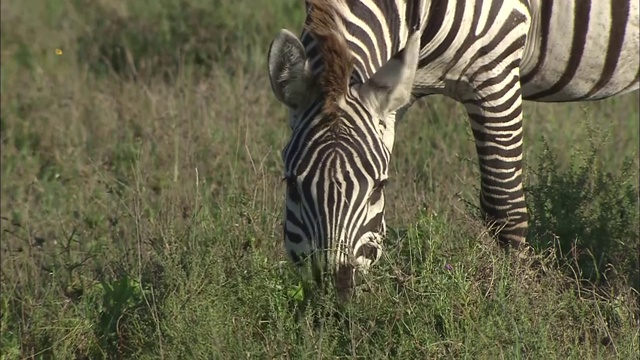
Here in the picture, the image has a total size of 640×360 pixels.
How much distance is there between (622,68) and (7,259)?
340 centimetres

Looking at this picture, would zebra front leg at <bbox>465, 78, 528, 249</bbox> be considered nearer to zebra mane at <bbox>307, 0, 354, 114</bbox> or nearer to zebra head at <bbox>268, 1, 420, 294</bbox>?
zebra head at <bbox>268, 1, 420, 294</bbox>

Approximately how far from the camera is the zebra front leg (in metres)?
5.05

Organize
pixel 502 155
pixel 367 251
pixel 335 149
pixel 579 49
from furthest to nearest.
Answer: pixel 579 49
pixel 502 155
pixel 367 251
pixel 335 149

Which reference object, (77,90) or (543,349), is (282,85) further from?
(77,90)

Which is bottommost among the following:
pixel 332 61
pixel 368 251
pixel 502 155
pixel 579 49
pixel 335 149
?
pixel 368 251

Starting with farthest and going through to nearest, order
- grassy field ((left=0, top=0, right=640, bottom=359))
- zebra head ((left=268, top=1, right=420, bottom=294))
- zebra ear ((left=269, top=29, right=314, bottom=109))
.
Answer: grassy field ((left=0, top=0, right=640, bottom=359)), zebra ear ((left=269, top=29, right=314, bottom=109)), zebra head ((left=268, top=1, right=420, bottom=294))

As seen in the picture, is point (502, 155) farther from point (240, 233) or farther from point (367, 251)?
point (240, 233)

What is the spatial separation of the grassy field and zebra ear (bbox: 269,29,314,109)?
0.77 metres

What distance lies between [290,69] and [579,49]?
1.82m

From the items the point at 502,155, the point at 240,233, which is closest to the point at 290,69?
the point at 240,233

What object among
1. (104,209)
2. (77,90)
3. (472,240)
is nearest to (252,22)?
(77,90)

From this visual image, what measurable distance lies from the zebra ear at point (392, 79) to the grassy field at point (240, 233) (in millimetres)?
670

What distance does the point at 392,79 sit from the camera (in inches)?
173

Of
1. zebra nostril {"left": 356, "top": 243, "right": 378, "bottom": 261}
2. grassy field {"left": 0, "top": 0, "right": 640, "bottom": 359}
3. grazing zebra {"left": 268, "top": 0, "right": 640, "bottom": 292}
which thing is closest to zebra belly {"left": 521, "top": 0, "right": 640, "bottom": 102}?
grazing zebra {"left": 268, "top": 0, "right": 640, "bottom": 292}
